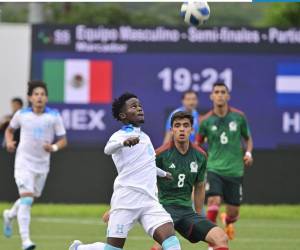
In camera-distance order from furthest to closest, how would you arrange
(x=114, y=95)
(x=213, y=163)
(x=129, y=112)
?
(x=114, y=95) → (x=213, y=163) → (x=129, y=112)

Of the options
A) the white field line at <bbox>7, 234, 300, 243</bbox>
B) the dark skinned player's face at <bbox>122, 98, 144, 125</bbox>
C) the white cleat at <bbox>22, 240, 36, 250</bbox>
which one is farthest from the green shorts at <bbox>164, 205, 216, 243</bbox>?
the white field line at <bbox>7, 234, 300, 243</bbox>

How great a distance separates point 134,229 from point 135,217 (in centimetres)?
757

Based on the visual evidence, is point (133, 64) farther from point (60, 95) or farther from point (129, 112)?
point (129, 112)

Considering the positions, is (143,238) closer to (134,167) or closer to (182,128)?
(182,128)

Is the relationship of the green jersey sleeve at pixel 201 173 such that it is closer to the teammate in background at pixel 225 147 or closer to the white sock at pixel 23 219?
the white sock at pixel 23 219

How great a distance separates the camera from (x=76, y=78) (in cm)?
2300

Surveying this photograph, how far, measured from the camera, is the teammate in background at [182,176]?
12.1 meters

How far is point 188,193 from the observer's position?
12.3 metres

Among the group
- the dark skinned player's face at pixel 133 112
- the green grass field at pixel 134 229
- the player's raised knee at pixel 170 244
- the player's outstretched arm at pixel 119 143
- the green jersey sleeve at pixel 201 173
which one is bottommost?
the green grass field at pixel 134 229

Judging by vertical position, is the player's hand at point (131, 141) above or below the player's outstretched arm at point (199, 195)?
above

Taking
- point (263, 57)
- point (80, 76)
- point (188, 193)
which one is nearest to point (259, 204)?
point (263, 57)

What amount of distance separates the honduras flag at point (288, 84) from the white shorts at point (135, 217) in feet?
39.5

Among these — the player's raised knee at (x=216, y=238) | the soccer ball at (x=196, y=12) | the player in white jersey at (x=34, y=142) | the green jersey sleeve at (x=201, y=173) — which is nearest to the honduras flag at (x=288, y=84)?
the player in white jersey at (x=34, y=142)

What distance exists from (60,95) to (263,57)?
3982 mm
